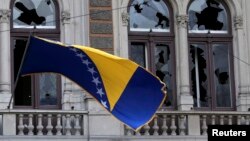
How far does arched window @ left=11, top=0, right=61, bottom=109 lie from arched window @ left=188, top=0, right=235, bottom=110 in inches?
158

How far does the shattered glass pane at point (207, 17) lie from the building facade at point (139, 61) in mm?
29

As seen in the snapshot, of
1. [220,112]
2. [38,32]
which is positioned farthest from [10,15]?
[220,112]

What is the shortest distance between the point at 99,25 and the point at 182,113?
3363 mm

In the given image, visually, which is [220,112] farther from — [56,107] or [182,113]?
[56,107]

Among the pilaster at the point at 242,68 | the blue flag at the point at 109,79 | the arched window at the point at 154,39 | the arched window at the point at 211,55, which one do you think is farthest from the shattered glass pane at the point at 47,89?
the pilaster at the point at 242,68

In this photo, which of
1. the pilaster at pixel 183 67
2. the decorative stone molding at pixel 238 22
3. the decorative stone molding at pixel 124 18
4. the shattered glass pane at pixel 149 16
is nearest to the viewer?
the pilaster at pixel 183 67

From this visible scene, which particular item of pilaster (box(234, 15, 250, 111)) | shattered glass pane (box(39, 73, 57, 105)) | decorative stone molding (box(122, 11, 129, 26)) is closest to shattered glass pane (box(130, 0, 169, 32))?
decorative stone molding (box(122, 11, 129, 26))

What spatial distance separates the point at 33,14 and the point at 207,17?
16.8ft

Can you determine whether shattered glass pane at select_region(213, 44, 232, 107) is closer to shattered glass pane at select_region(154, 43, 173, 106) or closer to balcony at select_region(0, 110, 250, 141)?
balcony at select_region(0, 110, 250, 141)

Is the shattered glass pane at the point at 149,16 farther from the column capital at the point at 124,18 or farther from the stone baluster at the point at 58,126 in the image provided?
the stone baluster at the point at 58,126

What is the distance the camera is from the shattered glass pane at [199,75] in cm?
2902

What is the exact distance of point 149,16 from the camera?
29.1 m

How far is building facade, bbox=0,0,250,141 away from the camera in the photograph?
27.3m

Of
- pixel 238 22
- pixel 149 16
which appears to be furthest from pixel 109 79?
pixel 238 22
